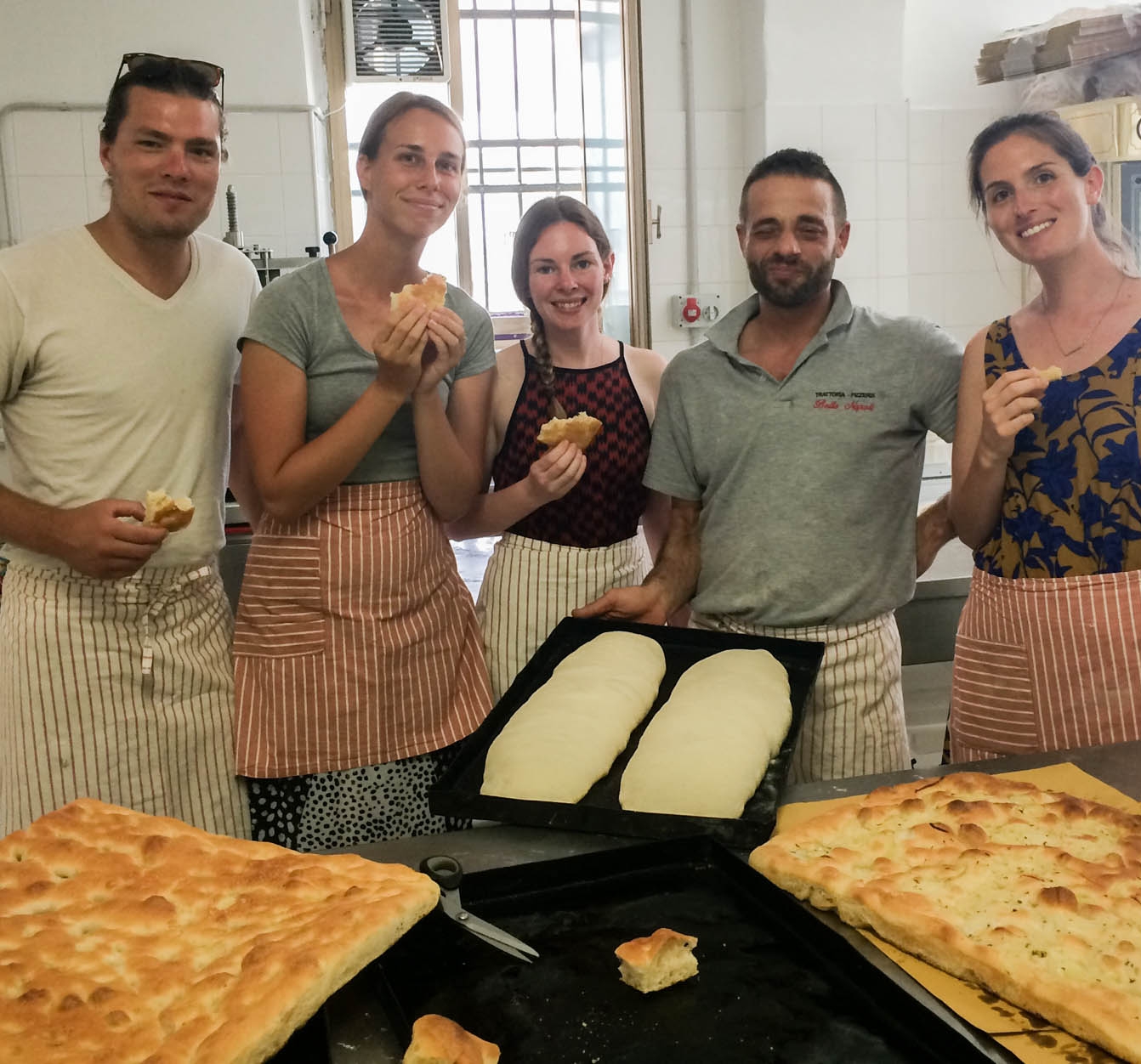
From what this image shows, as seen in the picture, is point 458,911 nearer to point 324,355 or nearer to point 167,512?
point 167,512

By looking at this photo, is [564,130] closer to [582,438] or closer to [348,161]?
[348,161]

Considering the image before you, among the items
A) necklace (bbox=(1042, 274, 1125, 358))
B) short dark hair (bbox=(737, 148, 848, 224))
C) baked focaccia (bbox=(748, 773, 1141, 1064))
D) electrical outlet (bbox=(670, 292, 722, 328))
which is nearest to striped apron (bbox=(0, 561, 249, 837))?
baked focaccia (bbox=(748, 773, 1141, 1064))

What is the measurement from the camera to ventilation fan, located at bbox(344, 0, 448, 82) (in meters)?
4.50

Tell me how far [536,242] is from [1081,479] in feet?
3.85

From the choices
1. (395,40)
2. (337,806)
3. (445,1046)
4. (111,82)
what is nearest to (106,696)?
(337,806)

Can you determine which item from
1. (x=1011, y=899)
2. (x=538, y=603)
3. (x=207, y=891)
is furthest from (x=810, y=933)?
(x=538, y=603)

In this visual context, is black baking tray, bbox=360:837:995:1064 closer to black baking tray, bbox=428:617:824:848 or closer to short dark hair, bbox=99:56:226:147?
black baking tray, bbox=428:617:824:848

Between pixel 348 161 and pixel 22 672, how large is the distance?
350 centimetres

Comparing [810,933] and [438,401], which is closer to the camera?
[810,933]

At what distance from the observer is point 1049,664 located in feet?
5.80

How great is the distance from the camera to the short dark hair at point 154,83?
178cm

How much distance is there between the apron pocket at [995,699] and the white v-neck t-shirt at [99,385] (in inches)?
52.4

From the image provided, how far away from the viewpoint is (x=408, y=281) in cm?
200

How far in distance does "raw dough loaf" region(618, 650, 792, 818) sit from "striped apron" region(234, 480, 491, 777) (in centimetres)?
58
